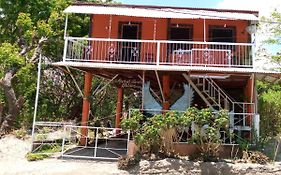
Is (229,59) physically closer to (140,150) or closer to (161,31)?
(161,31)

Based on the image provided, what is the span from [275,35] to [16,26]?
15.5 m

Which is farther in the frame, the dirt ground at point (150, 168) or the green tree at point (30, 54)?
the green tree at point (30, 54)

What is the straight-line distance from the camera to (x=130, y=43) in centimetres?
1834

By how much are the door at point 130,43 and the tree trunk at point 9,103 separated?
19.8 ft

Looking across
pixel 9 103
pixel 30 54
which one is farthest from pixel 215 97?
pixel 30 54

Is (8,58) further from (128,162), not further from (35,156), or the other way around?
(128,162)

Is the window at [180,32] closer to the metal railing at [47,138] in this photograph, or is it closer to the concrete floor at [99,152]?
the concrete floor at [99,152]

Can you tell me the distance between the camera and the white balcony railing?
16953 millimetres

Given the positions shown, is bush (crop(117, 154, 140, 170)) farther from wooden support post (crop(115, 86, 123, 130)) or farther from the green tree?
the green tree

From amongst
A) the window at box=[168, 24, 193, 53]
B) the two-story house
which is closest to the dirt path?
the two-story house

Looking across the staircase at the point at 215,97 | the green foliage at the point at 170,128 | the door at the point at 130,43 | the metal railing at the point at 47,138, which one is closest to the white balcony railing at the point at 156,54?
the door at the point at 130,43

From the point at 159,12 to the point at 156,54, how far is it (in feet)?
6.48

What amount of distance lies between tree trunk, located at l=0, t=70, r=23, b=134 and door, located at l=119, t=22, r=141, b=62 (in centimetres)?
604

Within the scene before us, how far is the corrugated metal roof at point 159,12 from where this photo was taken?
53.2 feet
